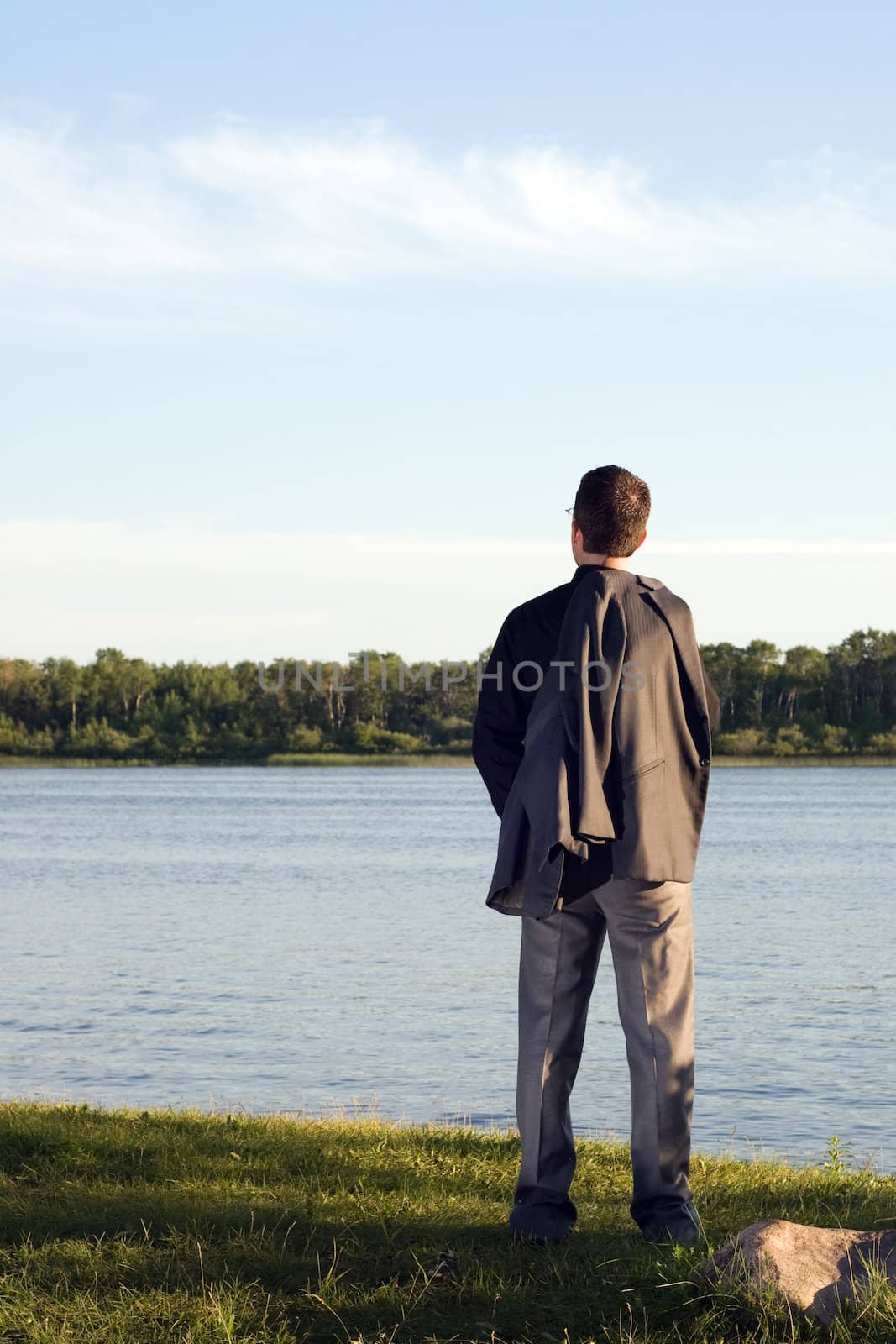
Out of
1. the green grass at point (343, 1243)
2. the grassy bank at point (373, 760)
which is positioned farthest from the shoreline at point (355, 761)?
the green grass at point (343, 1243)

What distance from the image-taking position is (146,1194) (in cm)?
508

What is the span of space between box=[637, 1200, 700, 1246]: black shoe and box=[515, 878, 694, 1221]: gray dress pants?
26 mm

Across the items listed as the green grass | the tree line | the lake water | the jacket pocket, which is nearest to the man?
the jacket pocket

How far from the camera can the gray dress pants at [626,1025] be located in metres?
4.32

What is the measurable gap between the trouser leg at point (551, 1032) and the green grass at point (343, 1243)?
22cm

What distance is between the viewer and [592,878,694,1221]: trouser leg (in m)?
4.31

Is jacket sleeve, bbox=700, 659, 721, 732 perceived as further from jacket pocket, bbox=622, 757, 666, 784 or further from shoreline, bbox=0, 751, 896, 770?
shoreline, bbox=0, 751, 896, 770

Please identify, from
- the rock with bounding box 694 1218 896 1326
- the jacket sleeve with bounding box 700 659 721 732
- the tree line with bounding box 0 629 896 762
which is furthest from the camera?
the tree line with bounding box 0 629 896 762

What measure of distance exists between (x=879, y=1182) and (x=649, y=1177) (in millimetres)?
2002

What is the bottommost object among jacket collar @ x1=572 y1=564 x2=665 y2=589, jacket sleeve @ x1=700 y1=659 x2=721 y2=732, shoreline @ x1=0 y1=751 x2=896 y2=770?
shoreline @ x1=0 y1=751 x2=896 y2=770

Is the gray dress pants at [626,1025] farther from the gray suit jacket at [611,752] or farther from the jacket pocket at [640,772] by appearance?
the jacket pocket at [640,772]

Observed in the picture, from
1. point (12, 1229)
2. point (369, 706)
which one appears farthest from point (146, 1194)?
point (369, 706)

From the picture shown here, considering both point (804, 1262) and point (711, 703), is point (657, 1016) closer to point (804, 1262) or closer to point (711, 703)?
point (804, 1262)

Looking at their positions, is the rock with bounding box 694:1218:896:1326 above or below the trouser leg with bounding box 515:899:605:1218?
below
